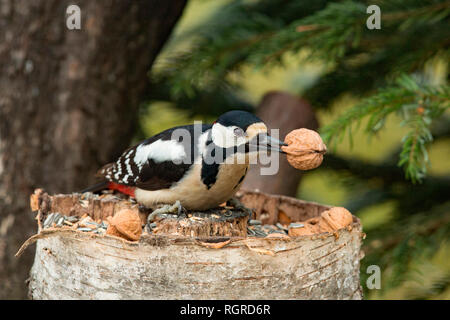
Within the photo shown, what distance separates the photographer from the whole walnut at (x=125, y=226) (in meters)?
1.40

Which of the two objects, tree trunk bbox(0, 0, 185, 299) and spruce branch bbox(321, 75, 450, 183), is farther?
tree trunk bbox(0, 0, 185, 299)

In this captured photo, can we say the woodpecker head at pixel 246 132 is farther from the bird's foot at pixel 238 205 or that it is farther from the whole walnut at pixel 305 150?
the bird's foot at pixel 238 205

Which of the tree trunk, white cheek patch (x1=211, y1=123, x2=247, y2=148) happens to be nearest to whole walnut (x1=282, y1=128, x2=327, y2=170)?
white cheek patch (x1=211, y1=123, x2=247, y2=148)

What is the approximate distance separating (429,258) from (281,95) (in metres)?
0.97

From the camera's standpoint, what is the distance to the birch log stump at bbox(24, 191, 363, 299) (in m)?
1.34

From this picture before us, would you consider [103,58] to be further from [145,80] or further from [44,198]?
[44,198]

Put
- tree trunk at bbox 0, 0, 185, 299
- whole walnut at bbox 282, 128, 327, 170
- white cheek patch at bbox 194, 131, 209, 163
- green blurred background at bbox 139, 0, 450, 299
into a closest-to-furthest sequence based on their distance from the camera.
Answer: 1. whole walnut at bbox 282, 128, 327, 170
2. white cheek patch at bbox 194, 131, 209, 163
3. green blurred background at bbox 139, 0, 450, 299
4. tree trunk at bbox 0, 0, 185, 299

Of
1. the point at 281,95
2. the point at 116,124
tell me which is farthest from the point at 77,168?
the point at 281,95

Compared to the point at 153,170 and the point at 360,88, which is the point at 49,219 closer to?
the point at 153,170

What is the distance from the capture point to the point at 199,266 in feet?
4.39

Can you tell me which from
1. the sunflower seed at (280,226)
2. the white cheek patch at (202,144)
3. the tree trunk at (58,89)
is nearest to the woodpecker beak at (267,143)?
the white cheek patch at (202,144)

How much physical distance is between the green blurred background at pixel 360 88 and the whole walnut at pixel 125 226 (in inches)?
28.7

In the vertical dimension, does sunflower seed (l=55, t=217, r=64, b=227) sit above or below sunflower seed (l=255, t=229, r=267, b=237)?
above

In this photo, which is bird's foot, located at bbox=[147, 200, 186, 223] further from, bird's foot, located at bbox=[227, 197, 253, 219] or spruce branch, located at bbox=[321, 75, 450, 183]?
spruce branch, located at bbox=[321, 75, 450, 183]
